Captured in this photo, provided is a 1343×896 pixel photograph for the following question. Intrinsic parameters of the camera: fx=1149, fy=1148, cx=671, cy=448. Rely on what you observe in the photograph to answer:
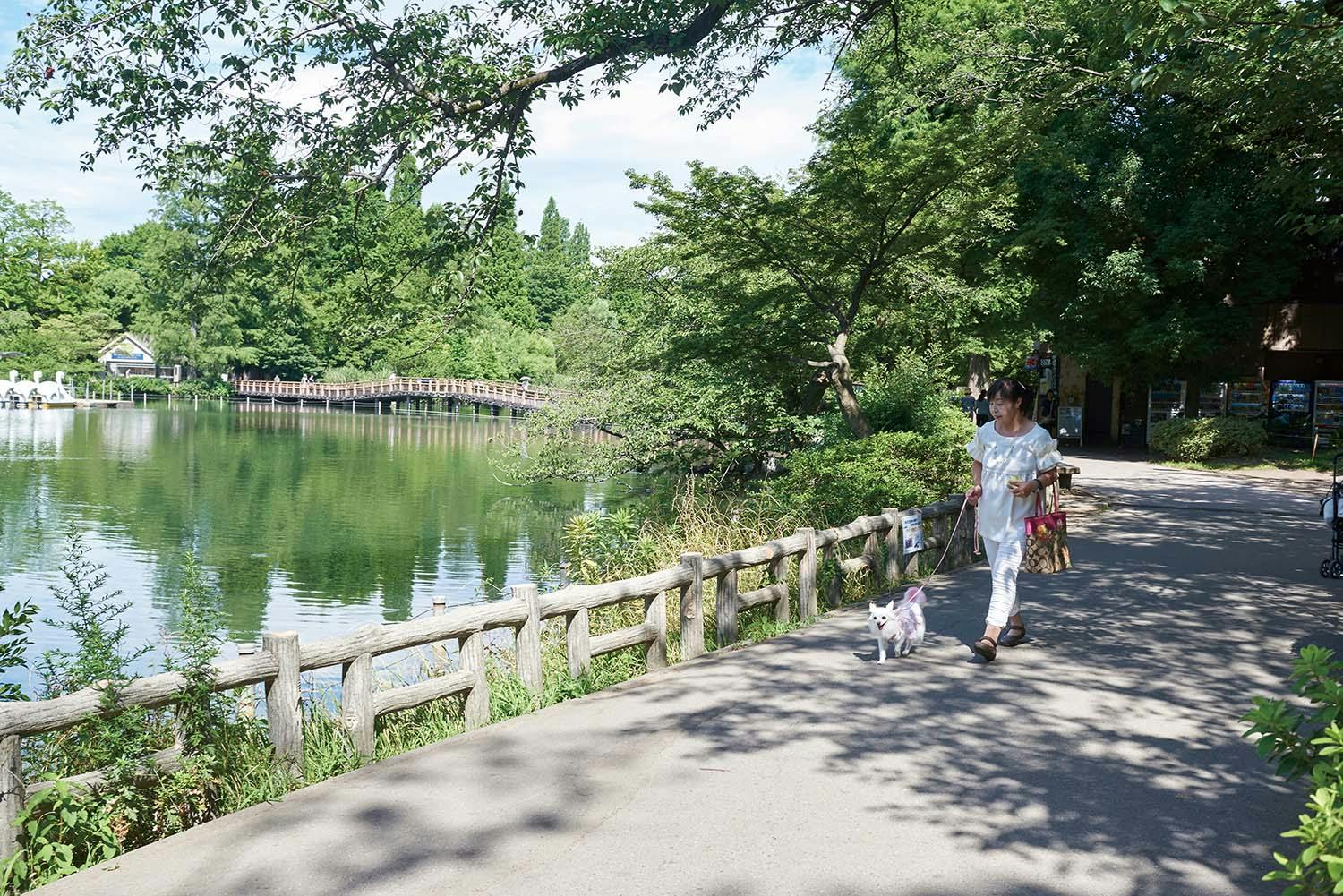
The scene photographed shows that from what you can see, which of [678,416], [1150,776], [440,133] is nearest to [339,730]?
[1150,776]

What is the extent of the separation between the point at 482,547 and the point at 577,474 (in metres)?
2.54

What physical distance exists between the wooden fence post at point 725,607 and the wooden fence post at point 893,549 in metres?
2.73

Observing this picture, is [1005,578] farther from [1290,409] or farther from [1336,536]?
[1290,409]

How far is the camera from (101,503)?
94.8 feet

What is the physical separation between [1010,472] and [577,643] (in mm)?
3135

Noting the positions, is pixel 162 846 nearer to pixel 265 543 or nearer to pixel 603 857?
pixel 603 857

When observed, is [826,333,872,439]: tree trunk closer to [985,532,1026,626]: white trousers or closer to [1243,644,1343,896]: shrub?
[985,532,1026,626]: white trousers

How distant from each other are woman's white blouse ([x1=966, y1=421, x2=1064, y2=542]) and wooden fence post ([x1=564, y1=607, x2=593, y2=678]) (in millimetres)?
2824

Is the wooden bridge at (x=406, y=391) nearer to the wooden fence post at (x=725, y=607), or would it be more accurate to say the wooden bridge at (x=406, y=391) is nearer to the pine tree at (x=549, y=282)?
the pine tree at (x=549, y=282)

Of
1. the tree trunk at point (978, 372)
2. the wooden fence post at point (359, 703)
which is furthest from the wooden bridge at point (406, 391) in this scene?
the wooden fence post at point (359, 703)

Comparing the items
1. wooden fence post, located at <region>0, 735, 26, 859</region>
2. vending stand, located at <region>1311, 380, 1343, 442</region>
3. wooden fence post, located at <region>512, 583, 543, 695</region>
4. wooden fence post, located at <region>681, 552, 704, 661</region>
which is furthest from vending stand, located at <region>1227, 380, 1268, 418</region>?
wooden fence post, located at <region>0, 735, 26, 859</region>

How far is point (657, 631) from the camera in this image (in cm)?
823

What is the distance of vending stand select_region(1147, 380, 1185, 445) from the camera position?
31.6 meters

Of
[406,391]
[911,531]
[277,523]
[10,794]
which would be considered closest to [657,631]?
[911,531]
